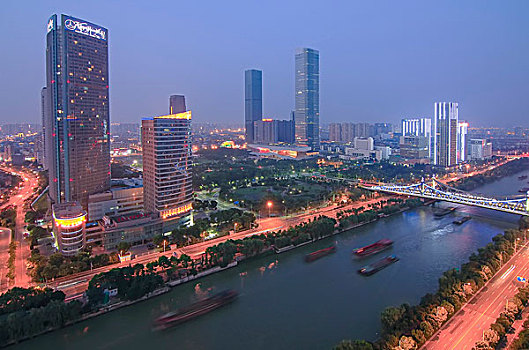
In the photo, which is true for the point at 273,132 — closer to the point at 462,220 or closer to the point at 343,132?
the point at 343,132

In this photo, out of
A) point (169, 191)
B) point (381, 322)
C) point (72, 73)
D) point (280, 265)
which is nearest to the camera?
point (381, 322)

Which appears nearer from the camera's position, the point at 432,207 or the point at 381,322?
the point at 381,322

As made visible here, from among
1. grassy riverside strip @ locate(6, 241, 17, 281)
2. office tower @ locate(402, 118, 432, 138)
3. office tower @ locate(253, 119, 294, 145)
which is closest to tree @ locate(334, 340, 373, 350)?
grassy riverside strip @ locate(6, 241, 17, 281)

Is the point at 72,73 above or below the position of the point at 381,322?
above

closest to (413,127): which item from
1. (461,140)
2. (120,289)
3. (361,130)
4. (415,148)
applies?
(361,130)

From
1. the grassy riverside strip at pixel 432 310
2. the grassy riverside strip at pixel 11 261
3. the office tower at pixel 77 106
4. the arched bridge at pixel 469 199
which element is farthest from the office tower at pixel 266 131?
the grassy riverside strip at pixel 432 310

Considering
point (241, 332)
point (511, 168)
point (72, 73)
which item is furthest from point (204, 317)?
point (511, 168)

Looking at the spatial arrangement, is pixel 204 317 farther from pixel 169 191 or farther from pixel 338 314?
pixel 169 191

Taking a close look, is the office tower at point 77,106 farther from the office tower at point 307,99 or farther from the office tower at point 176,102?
the office tower at point 307,99
